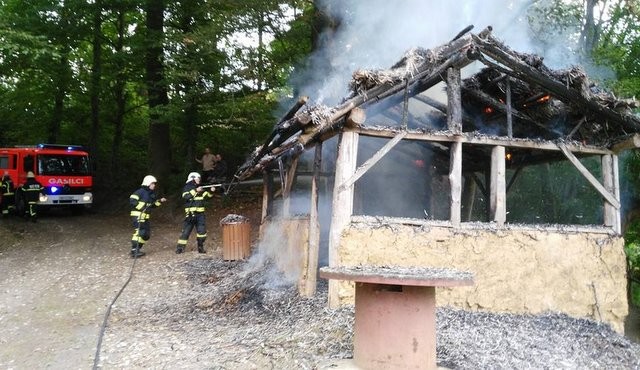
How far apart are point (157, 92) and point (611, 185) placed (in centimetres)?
1441

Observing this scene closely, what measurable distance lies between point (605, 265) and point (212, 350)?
19.5ft

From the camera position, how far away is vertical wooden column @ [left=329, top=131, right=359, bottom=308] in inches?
266

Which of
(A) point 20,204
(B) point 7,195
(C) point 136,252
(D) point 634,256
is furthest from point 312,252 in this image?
(B) point 7,195

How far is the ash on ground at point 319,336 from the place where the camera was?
5555mm

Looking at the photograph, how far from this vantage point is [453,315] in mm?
6797

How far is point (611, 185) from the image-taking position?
788 cm

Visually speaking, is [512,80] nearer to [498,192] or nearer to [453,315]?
[498,192]

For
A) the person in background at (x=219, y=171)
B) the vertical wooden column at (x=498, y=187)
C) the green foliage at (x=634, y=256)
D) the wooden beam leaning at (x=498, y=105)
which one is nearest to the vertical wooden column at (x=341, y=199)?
the vertical wooden column at (x=498, y=187)

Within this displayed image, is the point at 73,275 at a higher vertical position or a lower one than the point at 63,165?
lower

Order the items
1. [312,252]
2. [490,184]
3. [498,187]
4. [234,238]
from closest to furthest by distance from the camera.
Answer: [498,187]
[312,252]
[490,184]
[234,238]

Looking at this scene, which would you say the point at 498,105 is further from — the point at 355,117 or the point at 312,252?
the point at 312,252

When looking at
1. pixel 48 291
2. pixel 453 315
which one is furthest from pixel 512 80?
pixel 48 291

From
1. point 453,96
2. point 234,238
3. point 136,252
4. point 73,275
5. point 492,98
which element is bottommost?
point 73,275

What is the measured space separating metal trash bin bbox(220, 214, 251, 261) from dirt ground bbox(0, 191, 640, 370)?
326 millimetres
